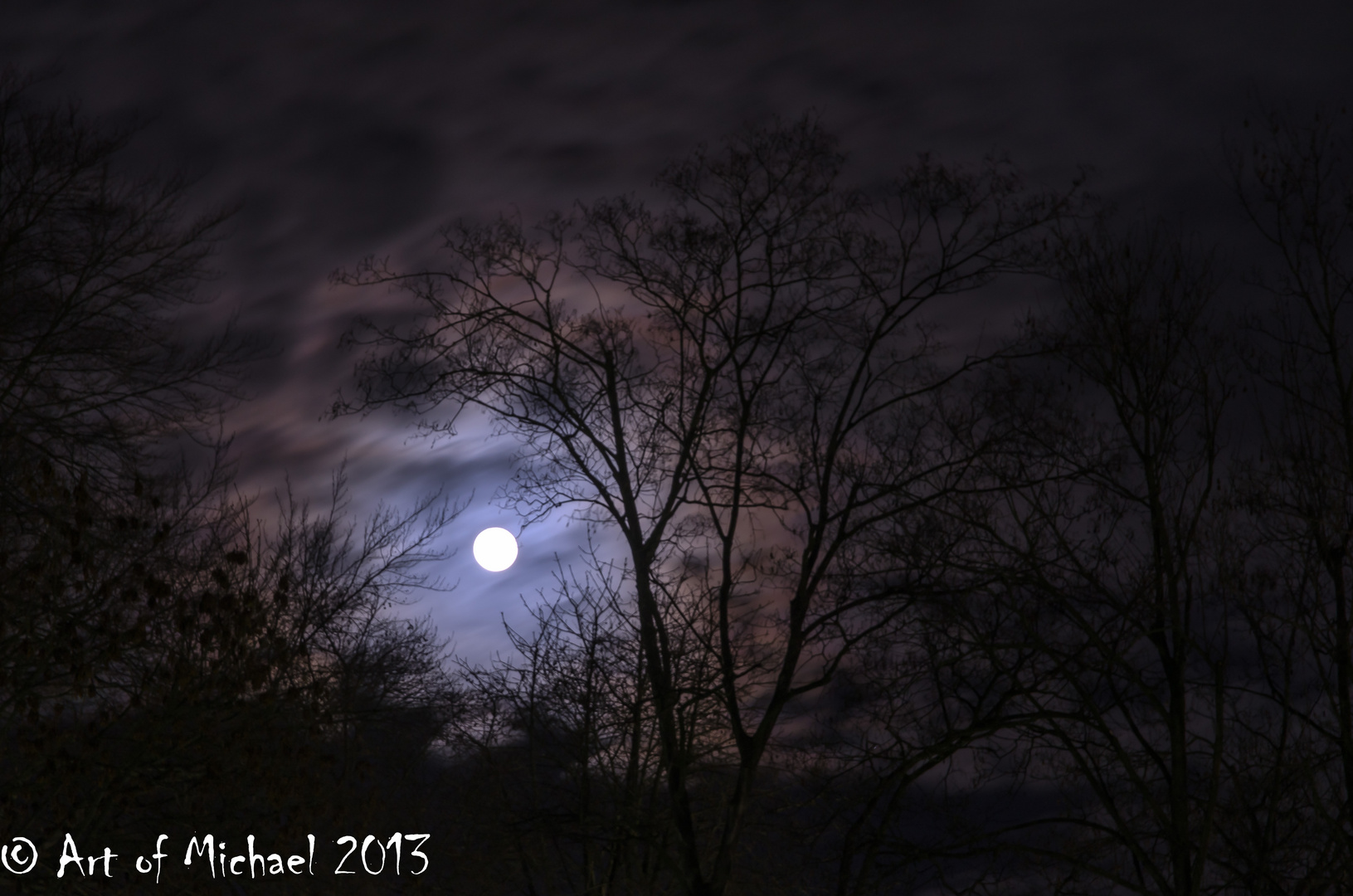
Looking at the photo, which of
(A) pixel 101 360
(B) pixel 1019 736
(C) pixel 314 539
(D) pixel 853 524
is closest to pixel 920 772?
(B) pixel 1019 736

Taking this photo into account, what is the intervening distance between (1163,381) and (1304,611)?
344cm

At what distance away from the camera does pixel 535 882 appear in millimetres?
25016

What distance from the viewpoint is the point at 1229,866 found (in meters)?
15.0

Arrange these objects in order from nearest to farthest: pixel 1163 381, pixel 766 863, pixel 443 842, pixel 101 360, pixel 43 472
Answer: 1. pixel 43 472
2. pixel 101 360
3. pixel 1163 381
4. pixel 766 863
5. pixel 443 842

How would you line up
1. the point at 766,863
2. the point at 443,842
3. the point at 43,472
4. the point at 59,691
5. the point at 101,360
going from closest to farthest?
the point at 43,472
the point at 59,691
the point at 101,360
the point at 766,863
the point at 443,842

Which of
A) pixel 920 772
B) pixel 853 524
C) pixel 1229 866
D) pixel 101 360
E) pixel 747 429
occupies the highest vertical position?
pixel 101 360

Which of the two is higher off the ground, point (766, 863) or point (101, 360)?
point (101, 360)

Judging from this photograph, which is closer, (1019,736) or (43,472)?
(43,472)

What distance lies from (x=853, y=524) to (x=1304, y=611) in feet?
19.3

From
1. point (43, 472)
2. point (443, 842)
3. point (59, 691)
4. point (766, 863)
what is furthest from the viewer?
point (443, 842)

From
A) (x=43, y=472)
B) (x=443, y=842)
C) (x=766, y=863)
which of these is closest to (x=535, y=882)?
(x=443, y=842)

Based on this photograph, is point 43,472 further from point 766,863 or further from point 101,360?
point 766,863

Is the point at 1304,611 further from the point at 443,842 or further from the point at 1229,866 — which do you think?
the point at 443,842

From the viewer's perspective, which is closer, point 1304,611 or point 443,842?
point 1304,611
